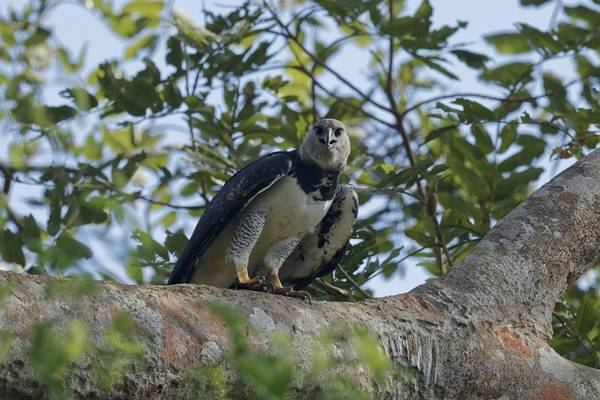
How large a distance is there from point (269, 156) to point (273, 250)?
559 millimetres

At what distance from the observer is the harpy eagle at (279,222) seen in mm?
5859

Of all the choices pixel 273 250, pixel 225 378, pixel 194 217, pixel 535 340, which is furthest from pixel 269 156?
pixel 225 378

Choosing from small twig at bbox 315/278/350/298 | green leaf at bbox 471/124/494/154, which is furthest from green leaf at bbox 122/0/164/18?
green leaf at bbox 471/124/494/154

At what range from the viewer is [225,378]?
123 inches

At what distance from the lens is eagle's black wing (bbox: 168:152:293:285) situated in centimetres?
584

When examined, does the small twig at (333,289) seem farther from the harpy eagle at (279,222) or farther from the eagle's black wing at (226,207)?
the eagle's black wing at (226,207)

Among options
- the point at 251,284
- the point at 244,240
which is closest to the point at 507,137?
the point at 244,240

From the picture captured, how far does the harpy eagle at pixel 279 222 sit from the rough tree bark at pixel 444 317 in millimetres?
1559

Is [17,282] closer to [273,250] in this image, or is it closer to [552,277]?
[552,277]

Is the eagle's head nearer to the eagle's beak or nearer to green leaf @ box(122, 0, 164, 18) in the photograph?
the eagle's beak

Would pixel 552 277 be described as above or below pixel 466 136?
below

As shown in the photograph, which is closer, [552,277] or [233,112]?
[552,277]

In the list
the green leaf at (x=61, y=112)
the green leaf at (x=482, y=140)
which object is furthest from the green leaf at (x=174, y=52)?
the green leaf at (x=482, y=140)

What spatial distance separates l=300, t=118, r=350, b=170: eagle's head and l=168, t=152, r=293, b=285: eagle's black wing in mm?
317
